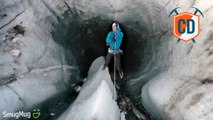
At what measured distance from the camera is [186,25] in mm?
3904

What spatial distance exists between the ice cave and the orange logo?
72mm

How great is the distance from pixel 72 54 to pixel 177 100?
6.89 feet

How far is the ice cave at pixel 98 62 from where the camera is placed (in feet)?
11.8

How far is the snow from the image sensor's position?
11.8 feet

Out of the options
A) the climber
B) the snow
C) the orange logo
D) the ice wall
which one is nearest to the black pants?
the climber

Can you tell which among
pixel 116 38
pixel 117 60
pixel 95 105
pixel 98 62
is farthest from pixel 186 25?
pixel 98 62

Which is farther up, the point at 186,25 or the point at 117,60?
the point at 186,25

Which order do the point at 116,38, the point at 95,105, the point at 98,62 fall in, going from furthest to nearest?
the point at 98,62
the point at 116,38
the point at 95,105

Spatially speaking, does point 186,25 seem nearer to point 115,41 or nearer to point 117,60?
point 115,41

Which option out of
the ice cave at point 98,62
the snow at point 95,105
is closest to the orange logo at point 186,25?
the ice cave at point 98,62

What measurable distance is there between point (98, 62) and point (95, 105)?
1.52m

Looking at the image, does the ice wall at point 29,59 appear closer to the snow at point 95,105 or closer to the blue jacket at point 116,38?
the snow at point 95,105

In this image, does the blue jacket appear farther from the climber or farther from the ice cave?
the ice cave

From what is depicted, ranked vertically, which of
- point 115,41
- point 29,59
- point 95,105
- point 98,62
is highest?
point 115,41
